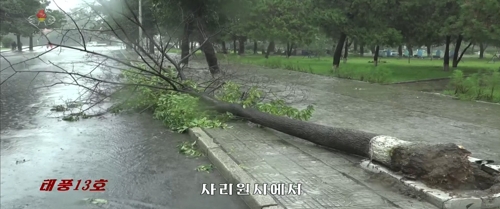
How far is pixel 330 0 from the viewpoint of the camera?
80.4 ft

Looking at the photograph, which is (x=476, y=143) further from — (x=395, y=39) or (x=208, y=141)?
(x=395, y=39)

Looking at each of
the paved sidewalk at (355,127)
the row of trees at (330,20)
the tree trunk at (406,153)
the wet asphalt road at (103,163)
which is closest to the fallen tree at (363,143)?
the tree trunk at (406,153)

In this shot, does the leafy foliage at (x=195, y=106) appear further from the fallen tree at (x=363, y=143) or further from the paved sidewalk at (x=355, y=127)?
the paved sidewalk at (x=355, y=127)

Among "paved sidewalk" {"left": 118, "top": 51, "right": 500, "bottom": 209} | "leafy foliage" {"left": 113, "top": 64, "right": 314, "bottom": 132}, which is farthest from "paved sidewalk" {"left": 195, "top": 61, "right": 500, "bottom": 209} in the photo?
"leafy foliage" {"left": 113, "top": 64, "right": 314, "bottom": 132}

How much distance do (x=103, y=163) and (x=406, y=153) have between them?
13.6 ft

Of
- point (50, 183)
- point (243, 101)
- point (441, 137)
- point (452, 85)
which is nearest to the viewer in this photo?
point (50, 183)

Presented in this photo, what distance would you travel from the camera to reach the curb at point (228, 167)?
14.6 ft

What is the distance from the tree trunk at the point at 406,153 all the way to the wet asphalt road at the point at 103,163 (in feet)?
5.97

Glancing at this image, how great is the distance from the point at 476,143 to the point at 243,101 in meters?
4.32

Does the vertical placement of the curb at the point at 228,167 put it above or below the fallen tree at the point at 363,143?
below

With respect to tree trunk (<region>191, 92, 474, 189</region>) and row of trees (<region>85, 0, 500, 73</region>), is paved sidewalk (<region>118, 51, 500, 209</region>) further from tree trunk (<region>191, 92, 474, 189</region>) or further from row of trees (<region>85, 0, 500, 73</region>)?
row of trees (<region>85, 0, 500, 73</region>)

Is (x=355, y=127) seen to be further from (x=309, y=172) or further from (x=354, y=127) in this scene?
(x=309, y=172)

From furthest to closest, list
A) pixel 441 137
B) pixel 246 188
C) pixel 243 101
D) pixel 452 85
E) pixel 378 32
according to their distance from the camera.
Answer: pixel 378 32 < pixel 452 85 < pixel 243 101 < pixel 441 137 < pixel 246 188

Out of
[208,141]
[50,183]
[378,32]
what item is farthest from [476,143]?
[378,32]
